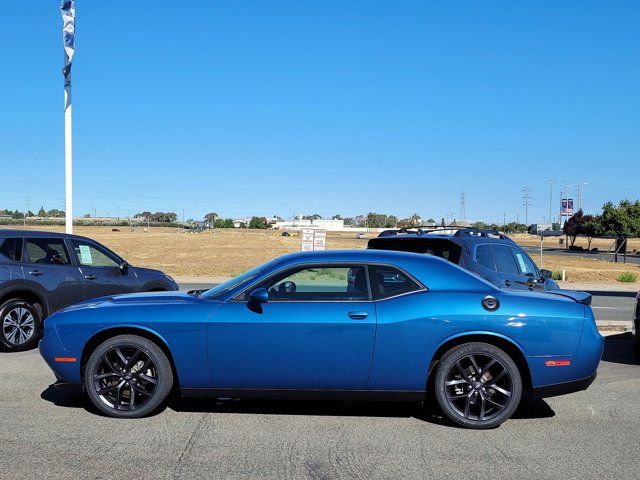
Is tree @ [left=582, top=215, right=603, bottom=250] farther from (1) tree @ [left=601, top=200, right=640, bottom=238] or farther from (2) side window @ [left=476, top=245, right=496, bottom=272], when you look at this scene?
(2) side window @ [left=476, top=245, right=496, bottom=272]

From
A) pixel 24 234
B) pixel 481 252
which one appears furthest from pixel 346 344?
pixel 24 234

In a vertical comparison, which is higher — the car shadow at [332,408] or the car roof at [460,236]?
the car roof at [460,236]

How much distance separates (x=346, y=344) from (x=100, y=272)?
5822 mm

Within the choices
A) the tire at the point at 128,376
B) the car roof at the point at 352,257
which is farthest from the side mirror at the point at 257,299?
the tire at the point at 128,376

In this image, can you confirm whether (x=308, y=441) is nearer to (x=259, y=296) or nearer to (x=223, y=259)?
(x=259, y=296)

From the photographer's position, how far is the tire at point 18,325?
8.90 m

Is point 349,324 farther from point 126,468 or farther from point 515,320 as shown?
point 126,468

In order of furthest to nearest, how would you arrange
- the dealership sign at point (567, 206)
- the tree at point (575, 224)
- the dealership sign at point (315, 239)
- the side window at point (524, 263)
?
the tree at point (575, 224) < the dealership sign at point (567, 206) < the dealership sign at point (315, 239) < the side window at point (524, 263)

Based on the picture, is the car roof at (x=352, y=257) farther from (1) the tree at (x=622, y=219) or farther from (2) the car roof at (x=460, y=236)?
(1) the tree at (x=622, y=219)

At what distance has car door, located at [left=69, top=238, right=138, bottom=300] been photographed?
983cm

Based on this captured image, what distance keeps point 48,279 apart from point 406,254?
5808 mm

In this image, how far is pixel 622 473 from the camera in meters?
4.63

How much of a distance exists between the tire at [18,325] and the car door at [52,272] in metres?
0.26

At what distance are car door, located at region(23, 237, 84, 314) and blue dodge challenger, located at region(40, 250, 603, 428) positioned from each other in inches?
145
